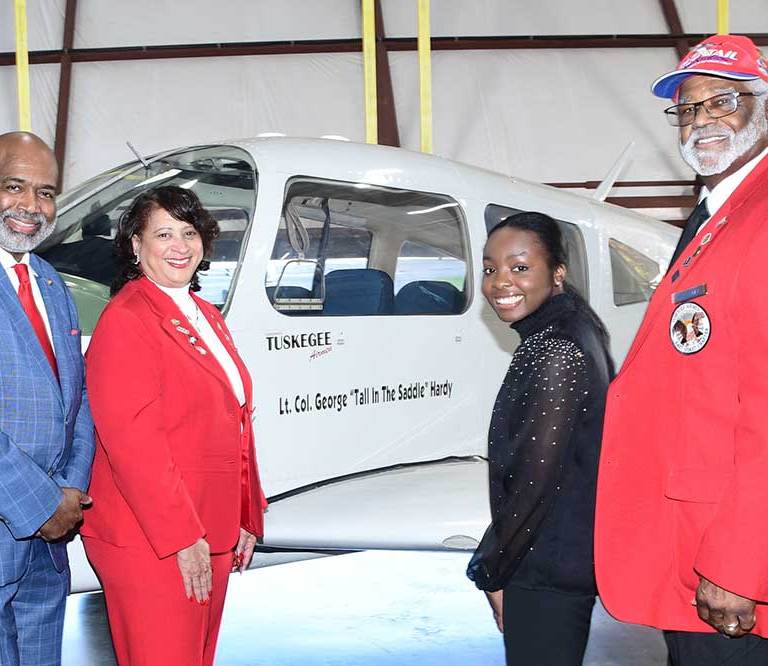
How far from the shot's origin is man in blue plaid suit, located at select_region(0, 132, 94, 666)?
2549 mm

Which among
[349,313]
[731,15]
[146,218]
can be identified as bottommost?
[349,313]

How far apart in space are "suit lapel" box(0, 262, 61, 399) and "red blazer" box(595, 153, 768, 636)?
4.76ft

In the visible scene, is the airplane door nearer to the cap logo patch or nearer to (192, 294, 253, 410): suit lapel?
(192, 294, 253, 410): suit lapel

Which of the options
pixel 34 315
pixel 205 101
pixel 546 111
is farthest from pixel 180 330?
pixel 546 111

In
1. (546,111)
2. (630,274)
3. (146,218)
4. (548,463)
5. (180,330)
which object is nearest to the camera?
(548,463)

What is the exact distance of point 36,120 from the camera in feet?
50.5

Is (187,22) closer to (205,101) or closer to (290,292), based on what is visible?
(205,101)

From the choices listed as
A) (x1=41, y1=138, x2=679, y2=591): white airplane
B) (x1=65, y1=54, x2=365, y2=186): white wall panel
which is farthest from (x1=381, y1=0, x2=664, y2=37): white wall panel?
(x1=41, y1=138, x2=679, y2=591): white airplane

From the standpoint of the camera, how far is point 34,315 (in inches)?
107

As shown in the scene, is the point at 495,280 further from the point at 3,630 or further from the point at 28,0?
the point at 28,0

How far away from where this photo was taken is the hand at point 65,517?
259 centimetres

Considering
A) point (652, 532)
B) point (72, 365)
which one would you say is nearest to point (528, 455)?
point (652, 532)

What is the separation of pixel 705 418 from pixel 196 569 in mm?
1387

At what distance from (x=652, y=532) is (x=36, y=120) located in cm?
1502
